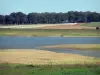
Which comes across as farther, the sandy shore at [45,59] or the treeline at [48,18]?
the treeline at [48,18]

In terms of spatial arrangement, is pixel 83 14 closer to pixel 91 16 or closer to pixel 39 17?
pixel 91 16

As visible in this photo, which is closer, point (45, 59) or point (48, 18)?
point (45, 59)

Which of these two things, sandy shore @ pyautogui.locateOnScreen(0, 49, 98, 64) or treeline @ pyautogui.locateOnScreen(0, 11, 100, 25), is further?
treeline @ pyautogui.locateOnScreen(0, 11, 100, 25)

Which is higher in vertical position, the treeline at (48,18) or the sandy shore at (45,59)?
the sandy shore at (45,59)

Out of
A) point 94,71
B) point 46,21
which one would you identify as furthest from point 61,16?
point 94,71

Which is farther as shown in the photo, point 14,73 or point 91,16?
point 91,16

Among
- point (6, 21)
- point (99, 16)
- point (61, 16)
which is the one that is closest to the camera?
point (99, 16)

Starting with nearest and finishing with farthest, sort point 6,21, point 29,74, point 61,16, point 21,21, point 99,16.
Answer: point 29,74, point 99,16, point 6,21, point 21,21, point 61,16

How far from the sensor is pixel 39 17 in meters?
138

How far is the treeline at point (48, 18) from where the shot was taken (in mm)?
120650

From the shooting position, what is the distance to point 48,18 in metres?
140

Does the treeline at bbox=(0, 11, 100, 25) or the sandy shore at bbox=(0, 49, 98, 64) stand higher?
the sandy shore at bbox=(0, 49, 98, 64)

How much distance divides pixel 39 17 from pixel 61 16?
30.6ft

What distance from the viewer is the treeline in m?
121
